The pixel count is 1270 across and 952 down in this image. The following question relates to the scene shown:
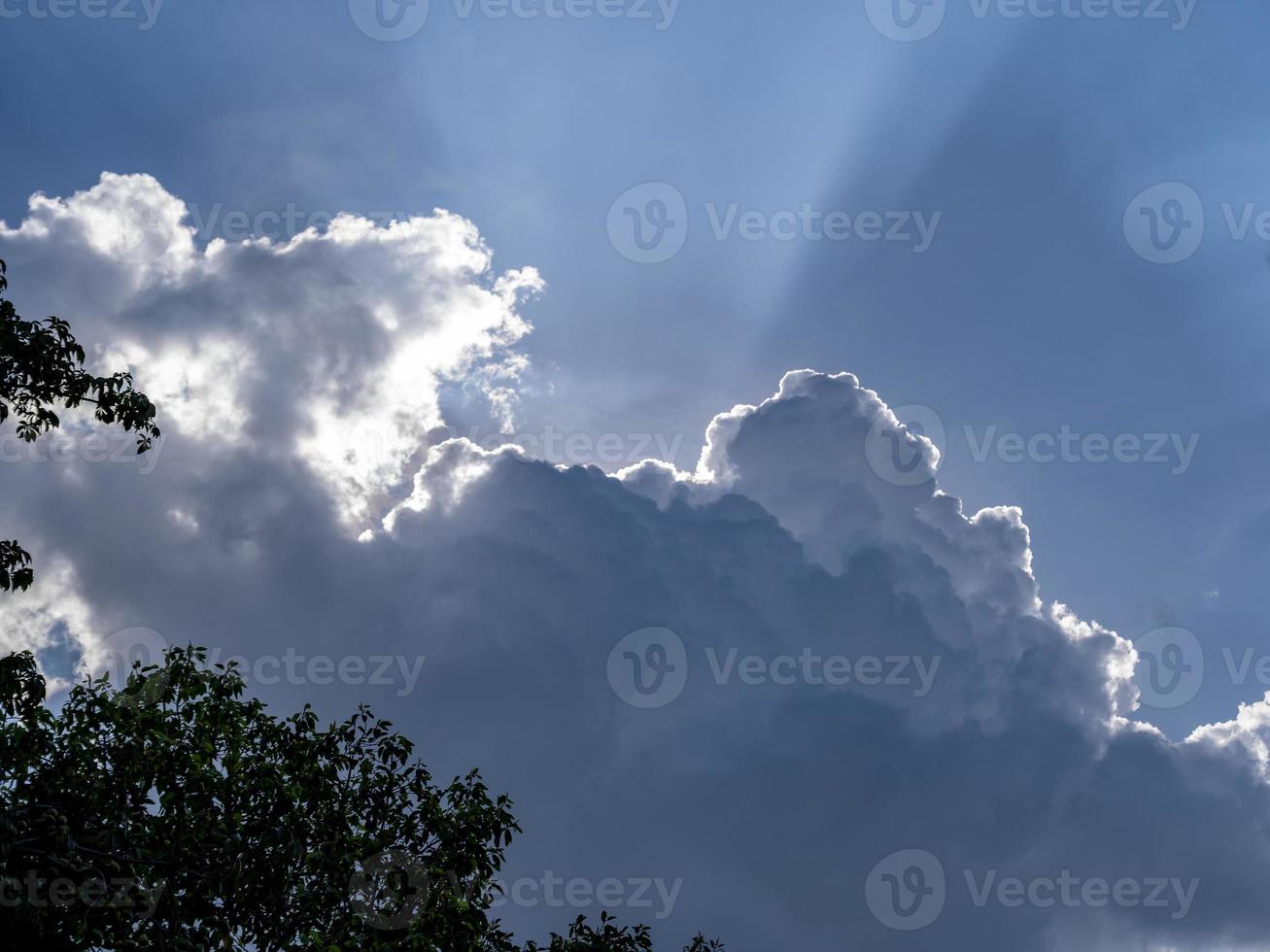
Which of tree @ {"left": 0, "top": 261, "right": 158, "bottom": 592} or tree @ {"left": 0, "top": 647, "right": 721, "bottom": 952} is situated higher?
tree @ {"left": 0, "top": 261, "right": 158, "bottom": 592}

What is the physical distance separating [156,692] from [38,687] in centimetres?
615

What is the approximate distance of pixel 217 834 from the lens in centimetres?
1481

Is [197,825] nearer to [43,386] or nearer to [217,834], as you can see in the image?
[217,834]

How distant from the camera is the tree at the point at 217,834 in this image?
35.4 ft

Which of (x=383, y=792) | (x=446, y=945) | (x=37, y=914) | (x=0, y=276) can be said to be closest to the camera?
(x=37, y=914)

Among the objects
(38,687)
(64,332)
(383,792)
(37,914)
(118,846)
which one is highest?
(64,332)

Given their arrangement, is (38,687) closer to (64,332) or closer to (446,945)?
(64,332)

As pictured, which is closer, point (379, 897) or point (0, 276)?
point (0, 276)

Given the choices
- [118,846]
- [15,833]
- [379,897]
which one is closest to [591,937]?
[379,897]

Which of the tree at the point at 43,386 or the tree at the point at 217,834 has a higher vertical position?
the tree at the point at 43,386

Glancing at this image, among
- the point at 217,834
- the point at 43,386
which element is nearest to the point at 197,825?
the point at 217,834

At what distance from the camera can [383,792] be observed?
1923 centimetres

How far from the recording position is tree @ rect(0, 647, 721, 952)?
10797mm

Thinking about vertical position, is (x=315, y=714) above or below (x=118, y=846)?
above
